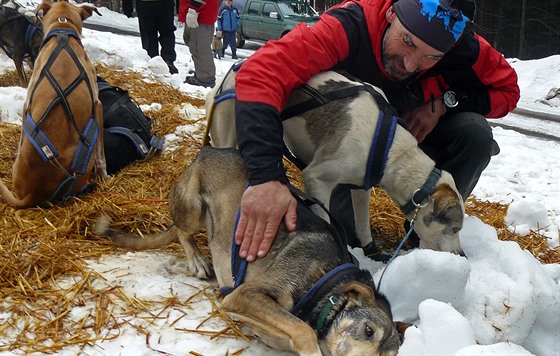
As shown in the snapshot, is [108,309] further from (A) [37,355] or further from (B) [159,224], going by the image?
(B) [159,224]

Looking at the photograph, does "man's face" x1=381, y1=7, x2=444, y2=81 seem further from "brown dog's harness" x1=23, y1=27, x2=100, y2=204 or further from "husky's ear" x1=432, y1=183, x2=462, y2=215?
"brown dog's harness" x1=23, y1=27, x2=100, y2=204

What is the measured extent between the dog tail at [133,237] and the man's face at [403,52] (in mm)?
1706

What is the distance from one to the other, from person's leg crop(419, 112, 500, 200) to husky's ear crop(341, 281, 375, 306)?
65.8 inches

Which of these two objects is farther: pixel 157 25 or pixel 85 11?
pixel 157 25

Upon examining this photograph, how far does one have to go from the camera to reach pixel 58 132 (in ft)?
13.3

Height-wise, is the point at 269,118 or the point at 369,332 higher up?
the point at 269,118

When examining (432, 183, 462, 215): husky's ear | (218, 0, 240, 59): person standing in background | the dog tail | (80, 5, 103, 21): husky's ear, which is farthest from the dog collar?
(218, 0, 240, 59): person standing in background

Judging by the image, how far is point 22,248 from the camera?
3201 millimetres

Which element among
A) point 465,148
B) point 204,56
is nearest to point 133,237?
point 465,148

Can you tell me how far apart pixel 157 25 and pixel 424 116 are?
21.5 feet

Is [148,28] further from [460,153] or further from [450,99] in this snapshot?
[460,153]

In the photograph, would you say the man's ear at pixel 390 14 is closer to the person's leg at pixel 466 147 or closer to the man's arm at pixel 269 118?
the man's arm at pixel 269 118

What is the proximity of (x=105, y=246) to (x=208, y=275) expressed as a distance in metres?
0.73

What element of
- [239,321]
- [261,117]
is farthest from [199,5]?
[239,321]
